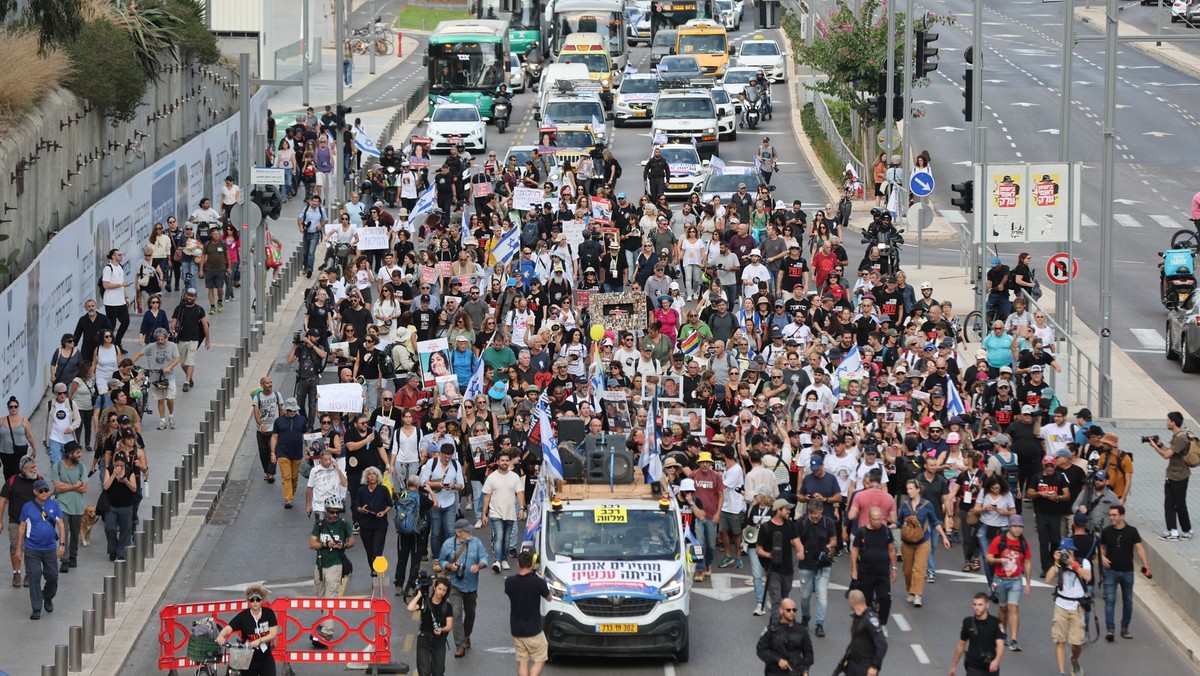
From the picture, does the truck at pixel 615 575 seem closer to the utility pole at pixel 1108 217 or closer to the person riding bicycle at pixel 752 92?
the utility pole at pixel 1108 217

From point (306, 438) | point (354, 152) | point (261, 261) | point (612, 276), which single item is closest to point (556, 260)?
point (612, 276)

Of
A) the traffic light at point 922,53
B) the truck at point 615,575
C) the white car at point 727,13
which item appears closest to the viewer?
the truck at point 615,575

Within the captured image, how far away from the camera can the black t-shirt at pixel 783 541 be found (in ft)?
67.2

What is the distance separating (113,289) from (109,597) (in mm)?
11301

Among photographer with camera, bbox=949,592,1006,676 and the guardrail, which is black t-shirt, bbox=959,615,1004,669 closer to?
photographer with camera, bbox=949,592,1006,676

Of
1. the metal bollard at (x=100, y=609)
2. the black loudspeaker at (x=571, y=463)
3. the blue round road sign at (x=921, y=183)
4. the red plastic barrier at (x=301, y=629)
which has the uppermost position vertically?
the blue round road sign at (x=921, y=183)

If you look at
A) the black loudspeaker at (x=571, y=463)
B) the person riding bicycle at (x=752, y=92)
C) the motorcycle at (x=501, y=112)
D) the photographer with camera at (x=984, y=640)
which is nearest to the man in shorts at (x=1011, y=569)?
the photographer with camera at (x=984, y=640)

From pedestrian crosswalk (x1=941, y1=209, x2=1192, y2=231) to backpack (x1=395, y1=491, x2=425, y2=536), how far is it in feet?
93.9

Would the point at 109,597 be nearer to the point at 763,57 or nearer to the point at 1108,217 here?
the point at 1108,217

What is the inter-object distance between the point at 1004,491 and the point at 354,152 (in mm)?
31475

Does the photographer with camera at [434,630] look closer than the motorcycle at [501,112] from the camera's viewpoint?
Yes

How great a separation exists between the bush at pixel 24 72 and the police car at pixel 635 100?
27632mm

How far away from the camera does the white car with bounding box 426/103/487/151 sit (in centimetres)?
5453

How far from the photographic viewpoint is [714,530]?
907 inches
